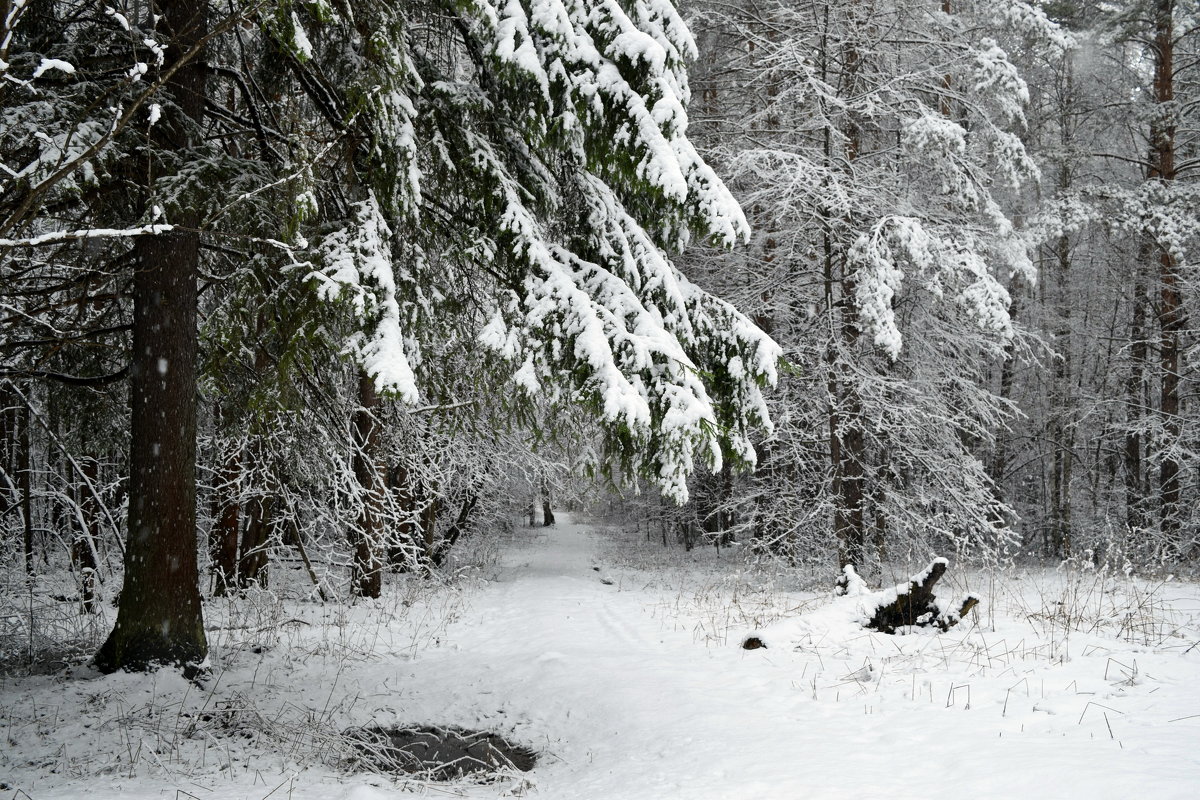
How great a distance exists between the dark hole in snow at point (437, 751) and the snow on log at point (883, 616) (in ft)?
9.06

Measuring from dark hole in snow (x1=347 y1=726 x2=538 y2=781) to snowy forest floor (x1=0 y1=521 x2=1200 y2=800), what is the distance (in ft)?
0.43

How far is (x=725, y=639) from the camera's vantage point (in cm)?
737

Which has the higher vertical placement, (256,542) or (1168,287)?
(1168,287)

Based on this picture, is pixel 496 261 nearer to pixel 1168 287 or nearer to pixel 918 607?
pixel 918 607

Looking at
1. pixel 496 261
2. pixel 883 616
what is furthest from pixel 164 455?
pixel 883 616

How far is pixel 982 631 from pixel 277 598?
7.35 m

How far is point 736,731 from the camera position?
15.6 feet

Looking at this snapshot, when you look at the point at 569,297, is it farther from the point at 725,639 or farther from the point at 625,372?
the point at 725,639

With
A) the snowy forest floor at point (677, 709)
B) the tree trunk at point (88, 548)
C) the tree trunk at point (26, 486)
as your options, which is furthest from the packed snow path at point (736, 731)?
the tree trunk at point (26, 486)

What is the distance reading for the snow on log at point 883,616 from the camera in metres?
6.66

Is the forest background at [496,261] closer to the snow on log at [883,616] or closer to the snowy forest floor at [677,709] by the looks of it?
the snowy forest floor at [677,709]

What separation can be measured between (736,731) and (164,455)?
4692 mm

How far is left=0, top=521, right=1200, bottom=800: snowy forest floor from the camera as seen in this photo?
3779mm

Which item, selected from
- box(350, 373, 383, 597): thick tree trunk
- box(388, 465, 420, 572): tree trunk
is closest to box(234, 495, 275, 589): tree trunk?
box(350, 373, 383, 597): thick tree trunk
